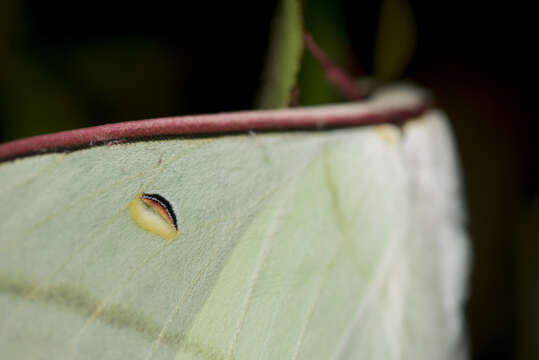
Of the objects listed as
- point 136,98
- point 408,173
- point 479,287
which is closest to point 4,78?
point 136,98

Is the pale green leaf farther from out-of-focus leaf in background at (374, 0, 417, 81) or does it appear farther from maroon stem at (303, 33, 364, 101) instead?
out-of-focus leaf in background at (374, 0, 417, 81)

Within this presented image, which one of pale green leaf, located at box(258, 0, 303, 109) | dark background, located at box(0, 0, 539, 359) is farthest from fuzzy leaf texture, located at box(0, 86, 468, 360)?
dark background, located at box(0, 0, 539, 359)

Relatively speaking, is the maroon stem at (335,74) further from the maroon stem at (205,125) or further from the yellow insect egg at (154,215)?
the yellow insect egg at (154,215)

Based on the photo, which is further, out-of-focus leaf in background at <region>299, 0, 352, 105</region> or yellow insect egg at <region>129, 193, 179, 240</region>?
out-of-focus leaf in background at <region>299, 0, 352, 105</region>

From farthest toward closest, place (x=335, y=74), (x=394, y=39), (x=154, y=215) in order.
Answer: (x=394, y=39), (x=335, y=74), (x=154, y=215)

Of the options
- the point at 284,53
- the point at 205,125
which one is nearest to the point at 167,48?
the point at 284,53

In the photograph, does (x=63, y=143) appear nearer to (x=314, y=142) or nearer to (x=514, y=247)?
(x=314, y=142)

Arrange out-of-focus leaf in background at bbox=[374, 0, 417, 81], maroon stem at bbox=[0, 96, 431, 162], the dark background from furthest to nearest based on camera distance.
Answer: out-of-focus leaf in background at bbox=[374, 0, 417, 81], the dark background, maroon stem at bbox=[0, 96, 431, 162]

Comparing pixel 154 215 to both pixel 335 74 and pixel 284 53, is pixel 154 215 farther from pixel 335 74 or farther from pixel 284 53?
pixel 335 74
